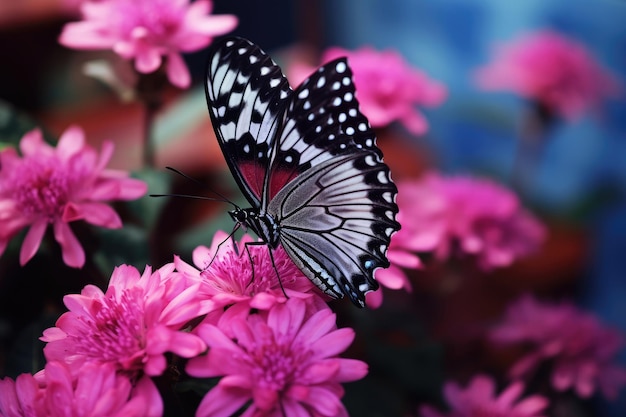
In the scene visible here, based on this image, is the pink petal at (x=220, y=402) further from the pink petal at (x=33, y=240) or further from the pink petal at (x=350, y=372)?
the pink petal at (x=33, y=240)

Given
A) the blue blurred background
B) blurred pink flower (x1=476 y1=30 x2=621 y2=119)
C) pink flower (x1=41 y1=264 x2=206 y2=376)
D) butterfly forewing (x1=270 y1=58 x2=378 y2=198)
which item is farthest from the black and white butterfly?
the blue blurred background

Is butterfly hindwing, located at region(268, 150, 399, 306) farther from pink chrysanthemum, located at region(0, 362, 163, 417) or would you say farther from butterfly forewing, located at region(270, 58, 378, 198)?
pink chrysanthemum, located at region(0, 362, 163, 417)

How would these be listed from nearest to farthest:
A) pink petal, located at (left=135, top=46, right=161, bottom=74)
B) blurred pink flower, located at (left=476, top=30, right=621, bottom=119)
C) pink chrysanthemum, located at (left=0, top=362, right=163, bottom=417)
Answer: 1. pink chrysanthemum, located at (left=0, top=362, right=163, bottom=417)
2. pink petal, located at (left=135, top=46, right=161, bottom=74)
3. blurred pink flower, located at (left=476, top=30, right=621, bottom=119)

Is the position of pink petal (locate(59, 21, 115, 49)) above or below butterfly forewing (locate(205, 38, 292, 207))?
above

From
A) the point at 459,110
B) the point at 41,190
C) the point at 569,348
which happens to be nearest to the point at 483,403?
the point at 569,348

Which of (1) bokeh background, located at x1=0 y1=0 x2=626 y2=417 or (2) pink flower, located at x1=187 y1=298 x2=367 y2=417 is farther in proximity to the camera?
(1) bokeh background, located at x1=0 y1=0 x2=626 y2=417

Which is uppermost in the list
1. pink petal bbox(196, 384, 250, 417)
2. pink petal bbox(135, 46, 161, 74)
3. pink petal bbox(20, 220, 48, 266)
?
pink petal bbox(135, 46, 161, 74)

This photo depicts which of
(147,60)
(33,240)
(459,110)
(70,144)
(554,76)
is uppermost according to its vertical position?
(459,110)

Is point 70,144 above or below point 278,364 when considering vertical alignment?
above

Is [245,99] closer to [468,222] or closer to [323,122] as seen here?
[323,122]
